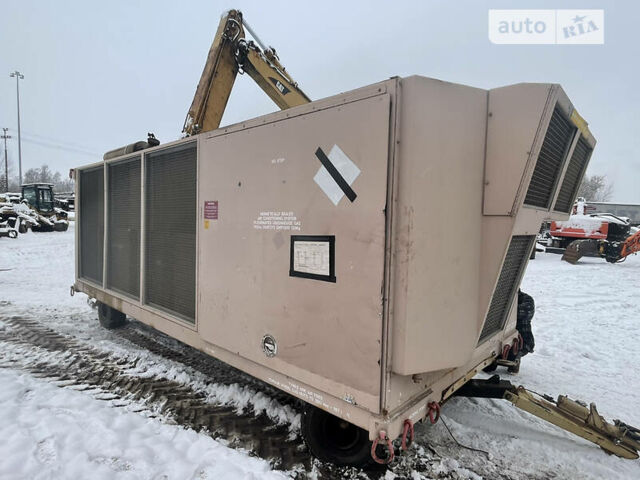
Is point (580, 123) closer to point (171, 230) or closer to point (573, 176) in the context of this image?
point (573, 176)

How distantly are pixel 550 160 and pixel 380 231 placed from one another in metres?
1.41

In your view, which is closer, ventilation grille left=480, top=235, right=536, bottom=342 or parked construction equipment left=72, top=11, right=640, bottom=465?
parked construction equipment left=72, top=11, right=640, bottom=465

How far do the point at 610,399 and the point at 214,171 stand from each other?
4263 millimetres

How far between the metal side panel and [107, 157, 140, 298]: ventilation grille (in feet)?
5.09

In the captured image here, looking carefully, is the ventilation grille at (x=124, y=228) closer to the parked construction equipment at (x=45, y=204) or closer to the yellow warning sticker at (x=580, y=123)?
the yellow warning sticker at (x=580, y=123)

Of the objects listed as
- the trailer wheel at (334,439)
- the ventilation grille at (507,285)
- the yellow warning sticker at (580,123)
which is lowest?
the trailer wheel at (334,439)

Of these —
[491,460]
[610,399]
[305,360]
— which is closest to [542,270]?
[610,399]

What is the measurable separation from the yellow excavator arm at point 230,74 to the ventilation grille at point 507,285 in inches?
127

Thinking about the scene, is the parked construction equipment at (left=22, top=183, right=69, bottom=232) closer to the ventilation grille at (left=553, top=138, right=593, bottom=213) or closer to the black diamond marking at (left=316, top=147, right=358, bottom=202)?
the black diamond marking at (left=316, top=147, right=358, bottom=202)

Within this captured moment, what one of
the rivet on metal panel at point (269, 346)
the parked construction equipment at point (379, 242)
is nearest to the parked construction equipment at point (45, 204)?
the parked construction equipment at point (379, 242)

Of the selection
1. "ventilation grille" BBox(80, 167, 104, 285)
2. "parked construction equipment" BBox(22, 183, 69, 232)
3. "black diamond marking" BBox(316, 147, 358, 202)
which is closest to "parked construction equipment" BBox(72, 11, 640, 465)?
"black diamond marking" BBox(316, 147, 358, 202)

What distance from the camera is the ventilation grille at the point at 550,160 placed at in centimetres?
235

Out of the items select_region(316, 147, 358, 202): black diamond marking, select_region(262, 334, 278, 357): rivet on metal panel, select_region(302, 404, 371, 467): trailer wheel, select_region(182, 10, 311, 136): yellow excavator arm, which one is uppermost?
select_region(182, 10, 311, 136): yellow excavator arm

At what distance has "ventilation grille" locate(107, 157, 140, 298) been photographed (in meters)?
4.24
